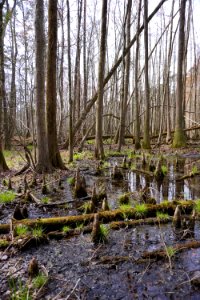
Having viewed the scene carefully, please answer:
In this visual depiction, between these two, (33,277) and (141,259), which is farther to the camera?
(141,259)

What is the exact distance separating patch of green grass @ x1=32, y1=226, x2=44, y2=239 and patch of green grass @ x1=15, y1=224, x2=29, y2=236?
0.11 m

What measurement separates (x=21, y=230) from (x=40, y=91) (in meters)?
4.87

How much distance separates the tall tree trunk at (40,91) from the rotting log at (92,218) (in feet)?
12.9

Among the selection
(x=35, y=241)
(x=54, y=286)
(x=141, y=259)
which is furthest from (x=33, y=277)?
(x=141, y=259)

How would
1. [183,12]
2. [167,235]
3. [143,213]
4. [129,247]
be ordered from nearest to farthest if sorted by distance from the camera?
[129,247]
[167,235]
[143,213]
[183,12]

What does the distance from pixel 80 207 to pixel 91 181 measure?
2435mm

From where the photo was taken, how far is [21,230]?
3.52m

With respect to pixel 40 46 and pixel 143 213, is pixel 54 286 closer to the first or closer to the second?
pixel 143 213

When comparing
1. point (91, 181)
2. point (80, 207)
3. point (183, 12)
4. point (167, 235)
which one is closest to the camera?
point (167, 235)

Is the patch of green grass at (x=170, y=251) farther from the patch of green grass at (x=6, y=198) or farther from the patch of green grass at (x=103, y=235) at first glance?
the patch of green grass at (x=6, y=198)

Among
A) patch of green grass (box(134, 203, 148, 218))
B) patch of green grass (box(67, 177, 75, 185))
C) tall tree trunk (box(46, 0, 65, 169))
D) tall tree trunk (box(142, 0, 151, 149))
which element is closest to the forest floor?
patch of green grass (box(134, 203, 148, 218))

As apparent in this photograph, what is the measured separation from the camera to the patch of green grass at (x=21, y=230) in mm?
3486

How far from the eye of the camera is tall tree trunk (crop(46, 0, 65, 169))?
799 centimetres

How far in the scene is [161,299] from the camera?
7.74ft
